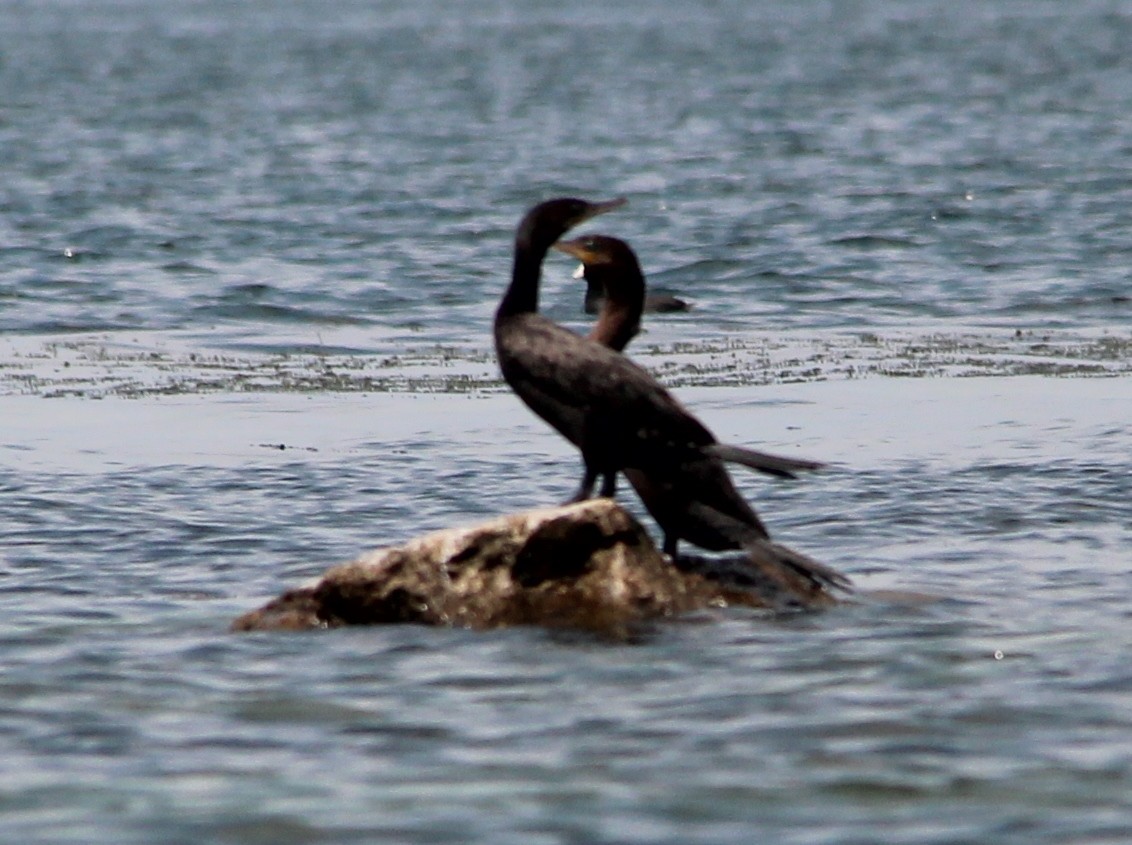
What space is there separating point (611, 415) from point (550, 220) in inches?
33.7

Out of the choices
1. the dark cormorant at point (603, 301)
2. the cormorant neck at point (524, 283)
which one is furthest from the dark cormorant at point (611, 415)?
the dark cormorant at point (603, 301)

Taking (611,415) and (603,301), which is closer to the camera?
(611,415)

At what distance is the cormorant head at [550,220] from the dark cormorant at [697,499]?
0.12m

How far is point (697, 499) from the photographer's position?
795cm

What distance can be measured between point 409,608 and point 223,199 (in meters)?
20.1

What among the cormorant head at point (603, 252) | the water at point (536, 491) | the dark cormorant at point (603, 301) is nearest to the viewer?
the water at point (536, 491)

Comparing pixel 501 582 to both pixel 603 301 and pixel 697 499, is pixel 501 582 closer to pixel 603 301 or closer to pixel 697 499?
pixel 697 499

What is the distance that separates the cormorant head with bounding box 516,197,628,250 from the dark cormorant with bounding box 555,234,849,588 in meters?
0.12

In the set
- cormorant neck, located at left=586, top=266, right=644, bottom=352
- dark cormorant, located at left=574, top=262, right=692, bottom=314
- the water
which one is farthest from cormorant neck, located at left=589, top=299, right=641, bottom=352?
the water

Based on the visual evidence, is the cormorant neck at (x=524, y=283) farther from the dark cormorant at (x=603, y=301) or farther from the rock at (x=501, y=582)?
the rock at (x=501, y=582)

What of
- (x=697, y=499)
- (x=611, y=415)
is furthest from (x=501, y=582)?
(x=697, y=499)

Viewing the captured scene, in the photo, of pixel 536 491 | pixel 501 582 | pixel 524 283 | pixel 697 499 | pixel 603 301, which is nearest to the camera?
pixel 501 582

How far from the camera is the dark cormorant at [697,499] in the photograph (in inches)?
310

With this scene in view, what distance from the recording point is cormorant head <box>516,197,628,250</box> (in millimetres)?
8125
